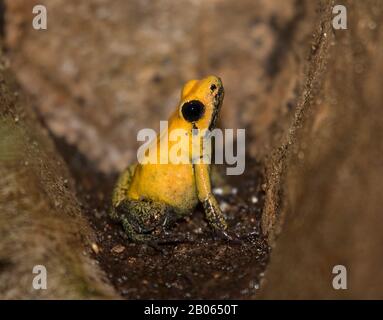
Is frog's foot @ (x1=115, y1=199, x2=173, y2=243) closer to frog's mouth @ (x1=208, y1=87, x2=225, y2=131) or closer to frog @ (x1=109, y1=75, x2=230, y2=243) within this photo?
frog @ (x1=109, y1=75, x2=230, y2=243)

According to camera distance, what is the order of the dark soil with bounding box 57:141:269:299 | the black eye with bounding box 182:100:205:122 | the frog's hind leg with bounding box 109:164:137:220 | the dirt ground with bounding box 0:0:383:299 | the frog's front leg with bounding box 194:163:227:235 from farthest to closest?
the frog's hind leg with bounding box 109:164:137:220 → the black eye with bounding box 182:100:205:122 → the frog's front leg with bounding box 194:163:227:235 → the dark soil with bounding box 57:141:269:299 → the dirt ground with bounding box 0:0:383:299

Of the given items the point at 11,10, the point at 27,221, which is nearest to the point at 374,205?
the point at 27,221

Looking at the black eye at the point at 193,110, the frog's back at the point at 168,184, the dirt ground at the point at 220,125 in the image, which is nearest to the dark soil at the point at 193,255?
the dirt ground at the point at 220,125

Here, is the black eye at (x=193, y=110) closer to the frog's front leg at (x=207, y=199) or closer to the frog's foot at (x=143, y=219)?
the frog's front leg at (x=207, y=199)

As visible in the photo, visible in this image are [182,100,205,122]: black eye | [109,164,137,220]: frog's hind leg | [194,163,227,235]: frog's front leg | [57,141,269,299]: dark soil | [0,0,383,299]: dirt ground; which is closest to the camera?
[0,0,383,299]: dirt ground

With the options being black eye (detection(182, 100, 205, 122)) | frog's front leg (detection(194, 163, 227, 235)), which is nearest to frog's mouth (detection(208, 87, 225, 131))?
black eye (detection(182, 100, 205, 122))
